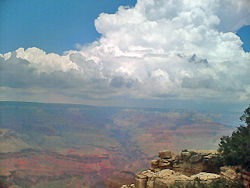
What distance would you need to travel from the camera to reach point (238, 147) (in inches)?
739

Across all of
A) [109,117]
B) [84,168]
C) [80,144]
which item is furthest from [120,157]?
[109,117]

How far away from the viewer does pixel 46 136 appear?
334 ft

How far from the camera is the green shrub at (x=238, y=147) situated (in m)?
17.7

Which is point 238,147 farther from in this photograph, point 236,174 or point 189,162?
point 189,162

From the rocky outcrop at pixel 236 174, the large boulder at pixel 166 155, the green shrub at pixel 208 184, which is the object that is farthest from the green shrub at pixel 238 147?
the large boulder at pixel 166 155

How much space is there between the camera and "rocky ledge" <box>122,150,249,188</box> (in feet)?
47.7

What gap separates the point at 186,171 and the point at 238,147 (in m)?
5.97

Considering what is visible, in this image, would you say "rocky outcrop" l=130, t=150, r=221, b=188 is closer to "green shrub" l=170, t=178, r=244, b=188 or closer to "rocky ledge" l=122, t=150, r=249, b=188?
"rocky ledge" l=122, t=150, r=249, b=188

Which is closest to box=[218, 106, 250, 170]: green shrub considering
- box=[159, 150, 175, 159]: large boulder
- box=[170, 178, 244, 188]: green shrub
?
box=[170, 178, 244, 188]: green shrub

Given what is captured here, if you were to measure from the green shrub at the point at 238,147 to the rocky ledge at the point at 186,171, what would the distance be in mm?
922

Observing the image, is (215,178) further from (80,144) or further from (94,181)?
(80,144)

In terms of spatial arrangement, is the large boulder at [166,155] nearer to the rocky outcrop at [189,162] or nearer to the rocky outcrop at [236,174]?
the rocky outcrop at [189,162]

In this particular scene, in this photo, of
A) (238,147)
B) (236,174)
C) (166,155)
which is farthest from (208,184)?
(166,155)

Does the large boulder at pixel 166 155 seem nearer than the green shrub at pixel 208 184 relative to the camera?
No
